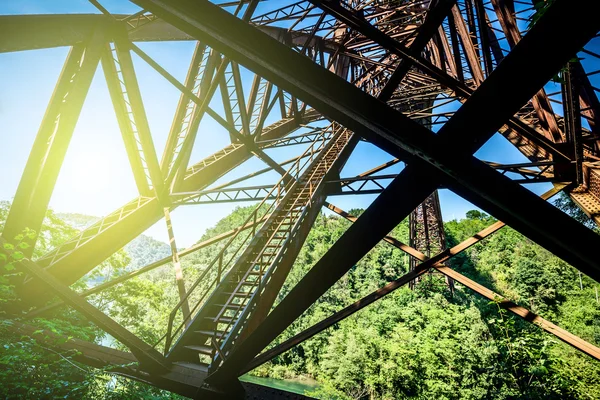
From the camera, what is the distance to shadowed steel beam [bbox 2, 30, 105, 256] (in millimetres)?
3595

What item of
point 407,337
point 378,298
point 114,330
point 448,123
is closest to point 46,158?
point 114,330

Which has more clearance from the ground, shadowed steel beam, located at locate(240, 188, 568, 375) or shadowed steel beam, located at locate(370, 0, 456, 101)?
shadowed steel beam, located at locate(370, 0, 456, 101)

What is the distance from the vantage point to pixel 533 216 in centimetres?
115

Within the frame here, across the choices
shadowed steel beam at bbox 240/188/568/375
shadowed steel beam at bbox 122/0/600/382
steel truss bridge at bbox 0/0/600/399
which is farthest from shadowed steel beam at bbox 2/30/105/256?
shadowed steel beam at bbox 240/188/568/375

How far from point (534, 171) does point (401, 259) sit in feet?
135

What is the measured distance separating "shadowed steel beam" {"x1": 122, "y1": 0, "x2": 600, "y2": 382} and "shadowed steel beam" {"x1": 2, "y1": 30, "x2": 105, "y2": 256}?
9.88ft

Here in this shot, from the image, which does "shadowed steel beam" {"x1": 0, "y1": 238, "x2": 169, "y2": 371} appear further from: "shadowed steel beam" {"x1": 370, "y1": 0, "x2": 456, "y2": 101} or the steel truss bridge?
"shadowed steel beam" {"x1": 370, "y1": 0, "x2": 456, "y2": 101}

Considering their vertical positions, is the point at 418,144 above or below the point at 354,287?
below

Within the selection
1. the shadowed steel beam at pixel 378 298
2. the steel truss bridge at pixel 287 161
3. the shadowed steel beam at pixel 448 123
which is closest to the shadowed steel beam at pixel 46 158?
the steel truss bridge at pixel 287 161

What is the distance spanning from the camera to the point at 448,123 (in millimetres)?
1210

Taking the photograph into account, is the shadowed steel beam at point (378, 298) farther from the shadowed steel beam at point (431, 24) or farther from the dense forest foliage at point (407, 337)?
the dense forest foliage at point (407, 337)

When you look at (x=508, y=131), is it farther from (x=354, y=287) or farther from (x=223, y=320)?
(x=354, y=287)

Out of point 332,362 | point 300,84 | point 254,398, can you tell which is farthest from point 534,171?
point 332,362

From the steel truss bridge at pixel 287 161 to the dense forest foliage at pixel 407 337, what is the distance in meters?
0.52
